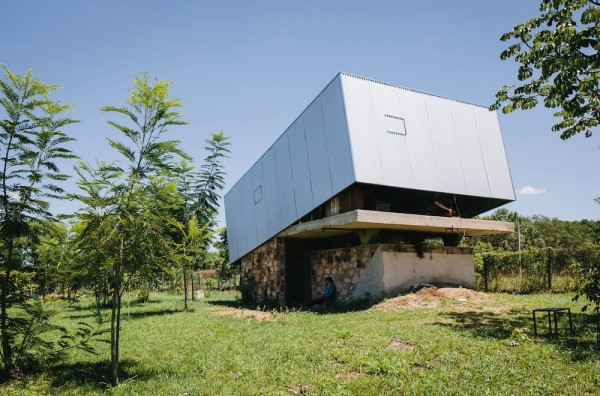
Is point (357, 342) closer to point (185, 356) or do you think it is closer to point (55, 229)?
point (185, 356)

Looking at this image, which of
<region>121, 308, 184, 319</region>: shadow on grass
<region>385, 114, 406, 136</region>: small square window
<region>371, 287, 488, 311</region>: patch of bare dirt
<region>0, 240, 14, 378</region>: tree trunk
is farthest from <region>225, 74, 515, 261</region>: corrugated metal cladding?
<region>0, 240, 14, 378</region>: tree trunk

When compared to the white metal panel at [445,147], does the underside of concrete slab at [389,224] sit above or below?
below

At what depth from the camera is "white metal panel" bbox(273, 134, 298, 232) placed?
17997 mm

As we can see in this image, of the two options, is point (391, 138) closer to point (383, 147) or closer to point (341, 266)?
point (383, 147)

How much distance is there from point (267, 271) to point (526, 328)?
1412 centimetres

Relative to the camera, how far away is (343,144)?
45.6 feet

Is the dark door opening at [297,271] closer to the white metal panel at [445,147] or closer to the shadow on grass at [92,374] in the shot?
the white metal panel at [445,147]

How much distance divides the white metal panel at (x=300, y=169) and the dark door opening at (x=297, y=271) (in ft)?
8.83

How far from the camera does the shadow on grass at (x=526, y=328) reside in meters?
7.04

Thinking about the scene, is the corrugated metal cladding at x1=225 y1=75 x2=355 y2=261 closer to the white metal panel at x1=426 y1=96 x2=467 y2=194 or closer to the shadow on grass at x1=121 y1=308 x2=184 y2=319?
the white metal panel at x1=426 y1=96 x2=467 y2=194

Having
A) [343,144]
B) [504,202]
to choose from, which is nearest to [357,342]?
[343,144]

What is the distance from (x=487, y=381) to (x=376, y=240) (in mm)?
10502

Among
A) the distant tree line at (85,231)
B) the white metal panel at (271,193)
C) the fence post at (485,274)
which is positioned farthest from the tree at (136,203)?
the fence post at (485,274)

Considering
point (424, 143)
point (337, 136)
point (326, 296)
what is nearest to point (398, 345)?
point (337, 136)
